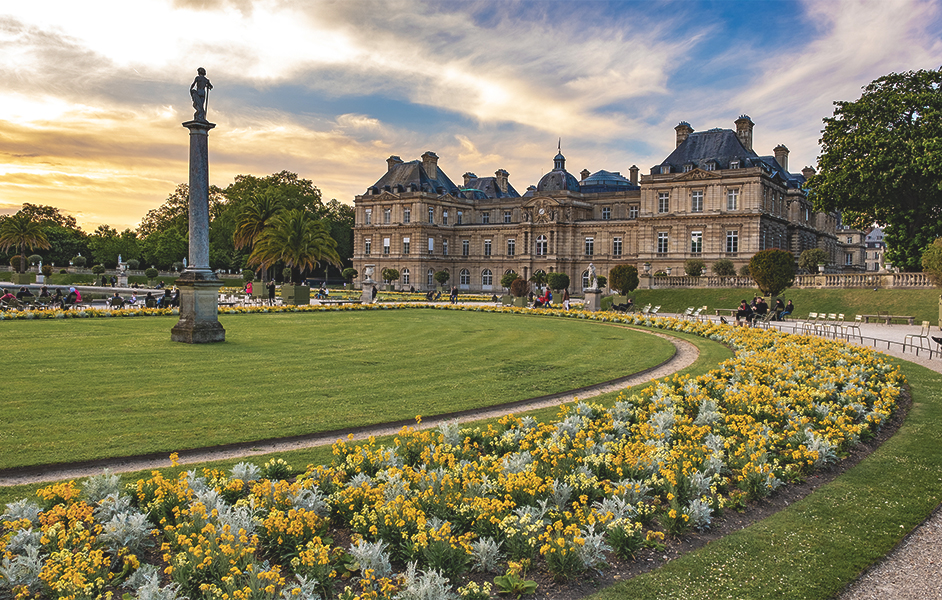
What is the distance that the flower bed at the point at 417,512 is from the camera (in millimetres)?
4848

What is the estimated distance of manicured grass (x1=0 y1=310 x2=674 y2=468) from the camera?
9062 millimetres

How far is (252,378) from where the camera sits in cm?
1304

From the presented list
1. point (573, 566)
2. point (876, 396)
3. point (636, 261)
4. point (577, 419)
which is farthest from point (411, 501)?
point (636, 261)

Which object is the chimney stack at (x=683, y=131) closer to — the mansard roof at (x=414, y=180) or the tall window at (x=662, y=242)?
the tall window at (x=662, y=242)

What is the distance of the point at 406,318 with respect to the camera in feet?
97.8

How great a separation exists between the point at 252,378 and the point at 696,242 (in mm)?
56719

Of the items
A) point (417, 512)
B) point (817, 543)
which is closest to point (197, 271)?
point (417, 512)

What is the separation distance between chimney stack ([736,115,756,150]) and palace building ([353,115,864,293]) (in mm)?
107

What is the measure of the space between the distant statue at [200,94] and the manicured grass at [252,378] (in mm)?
6900

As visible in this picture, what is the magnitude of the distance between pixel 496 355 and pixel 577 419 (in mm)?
8580

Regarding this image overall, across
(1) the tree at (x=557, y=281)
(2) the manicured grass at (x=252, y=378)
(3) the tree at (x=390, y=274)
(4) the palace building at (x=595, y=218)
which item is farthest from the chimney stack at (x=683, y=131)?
(2) the manicured grass at (x=252, y=378)

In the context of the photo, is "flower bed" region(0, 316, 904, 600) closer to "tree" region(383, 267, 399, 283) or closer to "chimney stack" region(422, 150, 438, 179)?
"tree" region(383, 267, 399, 283)

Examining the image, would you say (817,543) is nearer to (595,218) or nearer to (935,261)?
(935,261)

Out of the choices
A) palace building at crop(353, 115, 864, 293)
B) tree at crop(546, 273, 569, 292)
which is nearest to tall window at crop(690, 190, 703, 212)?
palace building at crop(353, 115, 864, 293)
